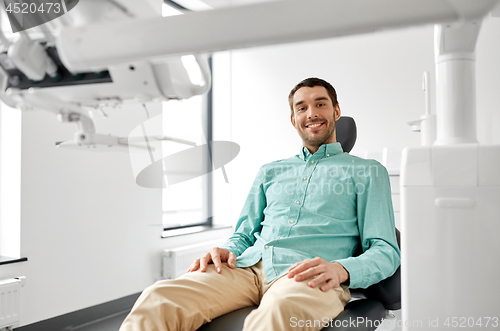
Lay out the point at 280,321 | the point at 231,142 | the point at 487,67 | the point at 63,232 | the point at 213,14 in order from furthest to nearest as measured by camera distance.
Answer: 1. the point at 231,142
2. the point at 487,67
3. the point at 63,232
4. the point at 280,321
5. the point at 213,14

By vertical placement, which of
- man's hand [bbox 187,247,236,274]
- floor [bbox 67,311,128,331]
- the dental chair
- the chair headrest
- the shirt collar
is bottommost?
floor [bbox 67,311,128,331]

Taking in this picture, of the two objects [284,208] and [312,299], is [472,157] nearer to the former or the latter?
[312,299]

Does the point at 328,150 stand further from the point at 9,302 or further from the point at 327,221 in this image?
the point at 9,302

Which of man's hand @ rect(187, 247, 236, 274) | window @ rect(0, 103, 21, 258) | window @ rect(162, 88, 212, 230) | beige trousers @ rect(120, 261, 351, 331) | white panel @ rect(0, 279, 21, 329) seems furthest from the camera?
window @ rect(162, 88, 212, 230)

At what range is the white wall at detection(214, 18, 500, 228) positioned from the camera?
2668mm

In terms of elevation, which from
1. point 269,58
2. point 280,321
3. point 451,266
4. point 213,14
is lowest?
point 280,321

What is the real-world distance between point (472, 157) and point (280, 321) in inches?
22.5

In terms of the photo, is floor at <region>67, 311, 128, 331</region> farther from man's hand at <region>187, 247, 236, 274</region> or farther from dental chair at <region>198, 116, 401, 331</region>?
dental chair at <region>198, 116, 401, 331</region>

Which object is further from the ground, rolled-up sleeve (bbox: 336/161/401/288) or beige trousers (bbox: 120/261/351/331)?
rolled-up sleeve (bbox: 336/161/401/288)

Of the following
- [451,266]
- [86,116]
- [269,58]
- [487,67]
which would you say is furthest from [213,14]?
[269,58]

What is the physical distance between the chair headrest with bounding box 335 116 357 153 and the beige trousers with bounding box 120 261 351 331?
608mm

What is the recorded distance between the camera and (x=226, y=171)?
3.69 meters

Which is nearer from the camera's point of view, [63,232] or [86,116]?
[86,116]

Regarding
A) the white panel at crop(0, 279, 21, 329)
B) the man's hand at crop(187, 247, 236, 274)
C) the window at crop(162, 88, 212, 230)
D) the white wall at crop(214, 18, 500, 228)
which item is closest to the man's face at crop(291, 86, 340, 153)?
the man's hand at crop(187, 247, 236, 274)
